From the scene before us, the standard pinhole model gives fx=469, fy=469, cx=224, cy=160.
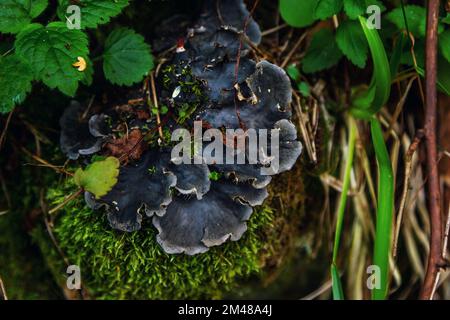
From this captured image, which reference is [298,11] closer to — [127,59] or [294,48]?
[294,48]

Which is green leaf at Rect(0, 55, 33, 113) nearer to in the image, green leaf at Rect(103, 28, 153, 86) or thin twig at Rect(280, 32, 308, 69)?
green leaf at Rect(103, 28, 153, 86)

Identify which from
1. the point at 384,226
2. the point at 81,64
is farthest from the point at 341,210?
the point at 81,64

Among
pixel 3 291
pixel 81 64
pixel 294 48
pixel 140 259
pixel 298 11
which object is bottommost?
pixel 3 291

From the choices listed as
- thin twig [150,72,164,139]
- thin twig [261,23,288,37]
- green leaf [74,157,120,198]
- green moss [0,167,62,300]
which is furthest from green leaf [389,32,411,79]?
green moss [0,167,62,300]

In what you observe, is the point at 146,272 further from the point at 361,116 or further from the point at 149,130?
the point at 361,116
